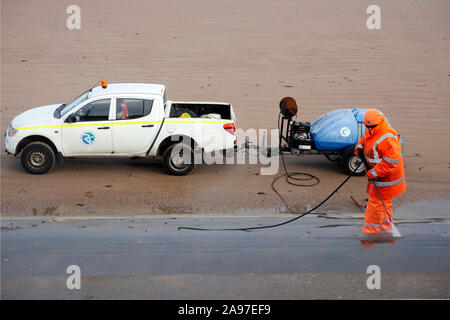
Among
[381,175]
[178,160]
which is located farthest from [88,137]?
[381,175]

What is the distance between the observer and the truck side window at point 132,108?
10352mm

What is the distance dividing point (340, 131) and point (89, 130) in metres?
5.11

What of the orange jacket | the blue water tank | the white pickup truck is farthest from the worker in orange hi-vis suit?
the white pickup truck

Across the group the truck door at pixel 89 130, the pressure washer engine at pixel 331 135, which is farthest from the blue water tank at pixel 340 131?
the truck door at pixel 89 130

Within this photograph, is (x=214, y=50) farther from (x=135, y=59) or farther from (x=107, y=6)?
(x=107, y=6)

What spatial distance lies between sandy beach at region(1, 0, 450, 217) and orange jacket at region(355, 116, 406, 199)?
1.76m

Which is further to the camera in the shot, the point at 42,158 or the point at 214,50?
the point at 214,50

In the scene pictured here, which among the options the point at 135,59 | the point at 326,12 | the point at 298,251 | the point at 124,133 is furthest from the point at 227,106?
the point at 326,12

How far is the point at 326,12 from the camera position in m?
26.5

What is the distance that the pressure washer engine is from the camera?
1047 cm

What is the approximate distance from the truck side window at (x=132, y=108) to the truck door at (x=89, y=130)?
0.22 metres
